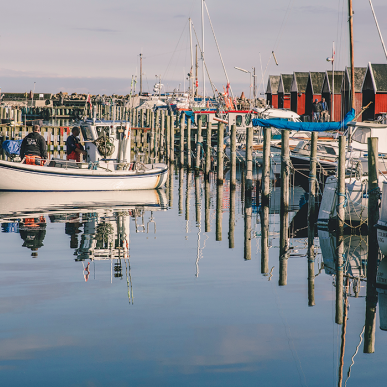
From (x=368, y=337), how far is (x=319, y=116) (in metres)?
30.9

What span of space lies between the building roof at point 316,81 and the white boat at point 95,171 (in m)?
31.3

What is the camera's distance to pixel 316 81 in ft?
167

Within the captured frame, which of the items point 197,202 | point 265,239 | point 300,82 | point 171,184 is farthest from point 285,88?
point 265,239

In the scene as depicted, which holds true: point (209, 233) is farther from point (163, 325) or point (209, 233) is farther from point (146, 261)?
point (163, 325)

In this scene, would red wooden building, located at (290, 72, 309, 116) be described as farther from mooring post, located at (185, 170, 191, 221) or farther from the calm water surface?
the calm water surface

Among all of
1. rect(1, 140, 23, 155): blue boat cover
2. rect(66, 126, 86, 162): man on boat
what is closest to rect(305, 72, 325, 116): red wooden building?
rect(66, 126, 86, 162): man on boat

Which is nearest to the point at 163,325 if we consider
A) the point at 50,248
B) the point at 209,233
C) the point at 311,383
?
the point at 311,383

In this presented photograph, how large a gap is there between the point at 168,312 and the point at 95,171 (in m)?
13.0

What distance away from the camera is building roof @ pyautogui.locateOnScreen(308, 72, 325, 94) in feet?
166

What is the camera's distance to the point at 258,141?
1226 inches

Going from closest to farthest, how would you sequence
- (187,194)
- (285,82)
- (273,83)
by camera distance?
(187,194), (285,82), (273,83)

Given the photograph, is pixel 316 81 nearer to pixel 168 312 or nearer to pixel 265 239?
pixel 265 239

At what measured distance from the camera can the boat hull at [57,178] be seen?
2017 centimetres

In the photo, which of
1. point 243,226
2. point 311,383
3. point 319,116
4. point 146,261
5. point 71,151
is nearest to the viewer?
point 311,383
